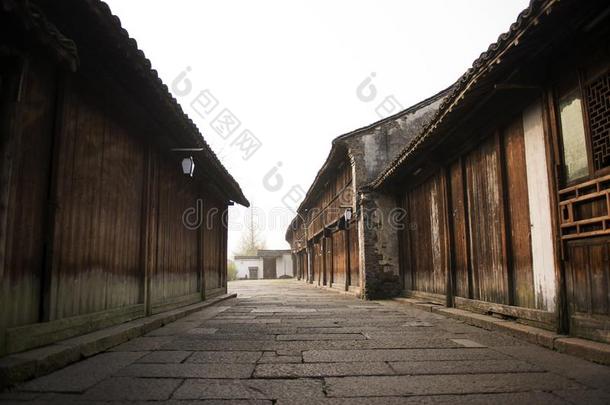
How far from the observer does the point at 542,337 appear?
5500 mm

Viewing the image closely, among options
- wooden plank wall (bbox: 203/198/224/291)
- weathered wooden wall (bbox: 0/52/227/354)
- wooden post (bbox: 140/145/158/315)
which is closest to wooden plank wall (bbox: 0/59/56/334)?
weathered wooden wall (bbox: 0/52/227/354)

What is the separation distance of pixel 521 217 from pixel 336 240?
13.8 meters

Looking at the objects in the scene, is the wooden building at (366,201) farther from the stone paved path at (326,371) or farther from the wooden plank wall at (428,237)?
the stone paved path at (326,371)

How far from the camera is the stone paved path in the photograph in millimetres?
3467

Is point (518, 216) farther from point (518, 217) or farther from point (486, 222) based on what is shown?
point (486, 222)

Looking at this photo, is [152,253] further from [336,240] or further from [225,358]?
[336,240]

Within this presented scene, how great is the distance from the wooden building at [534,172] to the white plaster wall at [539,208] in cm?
1

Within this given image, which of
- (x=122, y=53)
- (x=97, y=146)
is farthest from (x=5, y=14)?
(x=97, y=146)

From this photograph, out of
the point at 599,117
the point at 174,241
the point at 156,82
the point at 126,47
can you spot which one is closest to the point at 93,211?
the point at 156,82

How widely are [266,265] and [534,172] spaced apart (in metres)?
52.1

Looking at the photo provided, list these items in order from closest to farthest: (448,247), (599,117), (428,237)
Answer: (599,117)
(448,247)
(428,237)

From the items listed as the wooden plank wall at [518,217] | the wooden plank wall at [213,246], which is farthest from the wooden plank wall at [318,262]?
the wooden plank wall at [518,217]

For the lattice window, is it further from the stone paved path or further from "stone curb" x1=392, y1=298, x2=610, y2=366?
the stone paved path

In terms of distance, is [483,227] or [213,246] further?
[213,246]
